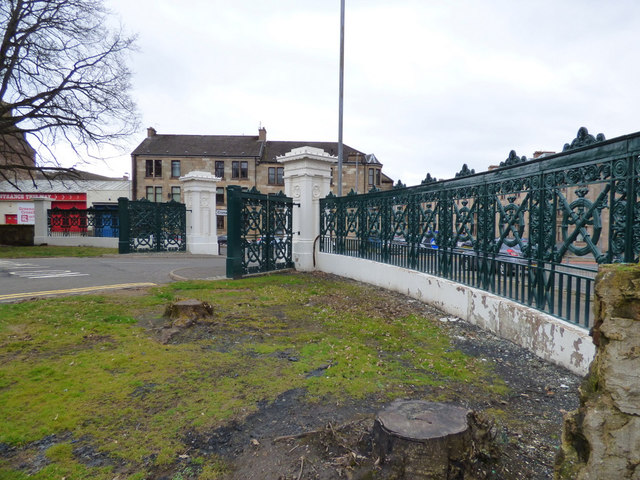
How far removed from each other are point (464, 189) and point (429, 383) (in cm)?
377

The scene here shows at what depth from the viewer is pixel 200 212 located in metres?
18.5

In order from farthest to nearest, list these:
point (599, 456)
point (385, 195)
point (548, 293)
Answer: point (385, 195) → point (548, 293) → point (599, 456)

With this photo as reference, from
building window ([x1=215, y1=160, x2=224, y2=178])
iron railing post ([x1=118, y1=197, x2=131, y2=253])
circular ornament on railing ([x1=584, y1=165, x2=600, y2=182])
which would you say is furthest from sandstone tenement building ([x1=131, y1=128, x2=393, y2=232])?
circular ornament on railing ([x1=584, y1=165, x2=600, y2=182])

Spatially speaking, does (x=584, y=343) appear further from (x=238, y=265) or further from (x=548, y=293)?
(x=238, y=265)

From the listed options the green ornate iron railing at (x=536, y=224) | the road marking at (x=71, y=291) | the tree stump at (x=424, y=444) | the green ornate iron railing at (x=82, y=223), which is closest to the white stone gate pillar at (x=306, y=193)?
the green ornate iron railing at (x=536, y=224)

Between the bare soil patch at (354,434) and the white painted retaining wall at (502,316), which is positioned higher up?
the white painted retaining wall at (502,316)

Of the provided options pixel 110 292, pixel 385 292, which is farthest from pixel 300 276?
pixel 110 292

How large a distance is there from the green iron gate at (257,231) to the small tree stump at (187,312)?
168 inches

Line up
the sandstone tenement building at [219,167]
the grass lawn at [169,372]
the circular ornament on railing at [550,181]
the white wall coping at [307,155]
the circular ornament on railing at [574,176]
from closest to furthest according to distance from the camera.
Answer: the grass lawn at [169,372] → the circular ornament on railing at [574,176] → the circular ornament on railing at [550,181] → the white wall coping at [307,155] → the sandstone tenement building at [219,167]

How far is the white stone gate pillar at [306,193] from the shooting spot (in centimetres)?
1184

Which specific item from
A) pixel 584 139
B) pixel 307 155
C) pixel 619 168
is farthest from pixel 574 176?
pixel 307 155

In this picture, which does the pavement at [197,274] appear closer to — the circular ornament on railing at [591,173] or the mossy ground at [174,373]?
the mossy ground at [174,373]

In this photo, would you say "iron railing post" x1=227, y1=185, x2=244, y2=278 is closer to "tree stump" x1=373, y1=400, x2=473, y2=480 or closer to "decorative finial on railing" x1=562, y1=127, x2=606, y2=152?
"decorative finial on railing" x1=562, y1=127, x2=606, y2=152

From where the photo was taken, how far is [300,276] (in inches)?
436
